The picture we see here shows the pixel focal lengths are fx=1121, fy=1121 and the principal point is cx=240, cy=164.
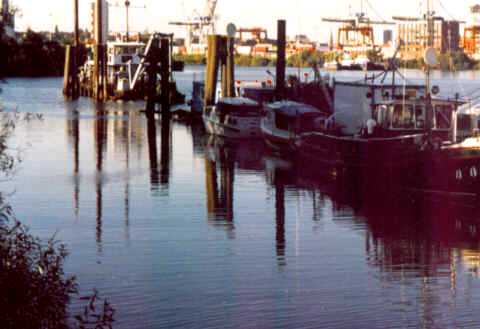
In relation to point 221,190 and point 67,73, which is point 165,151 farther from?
point 67,73

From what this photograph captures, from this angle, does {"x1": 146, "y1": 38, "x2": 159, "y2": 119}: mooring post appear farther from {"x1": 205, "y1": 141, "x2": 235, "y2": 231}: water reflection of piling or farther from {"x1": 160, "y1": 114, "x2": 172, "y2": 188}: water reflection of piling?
{"x1": 205, "y1": 141, "x2": 235, "y2": 231}: water reflection of piling

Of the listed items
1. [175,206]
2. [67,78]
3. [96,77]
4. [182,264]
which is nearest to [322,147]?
[175,206]

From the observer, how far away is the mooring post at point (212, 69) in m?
50.2

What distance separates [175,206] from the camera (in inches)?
1112

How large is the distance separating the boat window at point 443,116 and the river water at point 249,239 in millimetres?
2590

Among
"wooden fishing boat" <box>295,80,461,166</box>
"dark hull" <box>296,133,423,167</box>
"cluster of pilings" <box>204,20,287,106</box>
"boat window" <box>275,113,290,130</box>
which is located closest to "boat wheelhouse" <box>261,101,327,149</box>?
"boat window" <box>275,113,290,130</box>

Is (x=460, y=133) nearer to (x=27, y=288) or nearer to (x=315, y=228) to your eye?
(x=315, y=228)

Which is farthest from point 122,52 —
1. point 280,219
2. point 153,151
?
point 280,219

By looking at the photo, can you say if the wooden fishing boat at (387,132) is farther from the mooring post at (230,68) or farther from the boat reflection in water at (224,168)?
the mooring post at (230,68)

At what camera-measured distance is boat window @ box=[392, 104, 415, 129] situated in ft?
109

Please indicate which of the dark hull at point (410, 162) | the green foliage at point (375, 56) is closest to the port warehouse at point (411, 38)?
the green foliage at point (375, 56)

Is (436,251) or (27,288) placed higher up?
(27,288)

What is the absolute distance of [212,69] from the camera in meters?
50.5

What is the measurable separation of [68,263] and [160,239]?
10.9 ft
